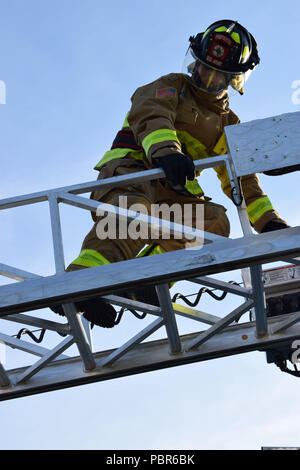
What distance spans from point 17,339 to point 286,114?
2479 millimetres

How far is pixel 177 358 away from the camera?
16.3 feet

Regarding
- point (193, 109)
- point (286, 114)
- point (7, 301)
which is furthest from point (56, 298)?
point (193, 109)

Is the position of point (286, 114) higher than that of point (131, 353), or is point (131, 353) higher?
point (286, 114)

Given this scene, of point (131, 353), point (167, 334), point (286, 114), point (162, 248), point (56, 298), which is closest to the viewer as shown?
point (56, 298)

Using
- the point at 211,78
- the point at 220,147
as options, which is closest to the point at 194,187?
the point at 220,147

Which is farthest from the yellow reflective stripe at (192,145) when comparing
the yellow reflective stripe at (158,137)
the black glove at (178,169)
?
the black glove at (178,169)

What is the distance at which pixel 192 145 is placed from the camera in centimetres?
574

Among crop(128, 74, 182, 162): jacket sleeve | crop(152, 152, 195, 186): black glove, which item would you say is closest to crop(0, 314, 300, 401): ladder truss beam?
crop(152, 152, 195, 186): black glove

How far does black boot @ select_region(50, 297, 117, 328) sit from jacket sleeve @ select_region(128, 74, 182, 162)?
1044 mm

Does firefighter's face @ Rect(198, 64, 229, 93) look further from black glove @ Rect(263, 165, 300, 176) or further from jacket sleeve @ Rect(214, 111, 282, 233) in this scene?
black glove @ Rect(263, 165, 300, 176)

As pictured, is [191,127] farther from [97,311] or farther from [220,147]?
[97,311]

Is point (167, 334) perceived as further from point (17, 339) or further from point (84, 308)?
point (17, 339)

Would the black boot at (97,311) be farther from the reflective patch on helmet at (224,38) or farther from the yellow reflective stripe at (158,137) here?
the reflective patch on helmet at (224,38)

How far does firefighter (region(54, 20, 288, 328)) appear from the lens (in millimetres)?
5191
